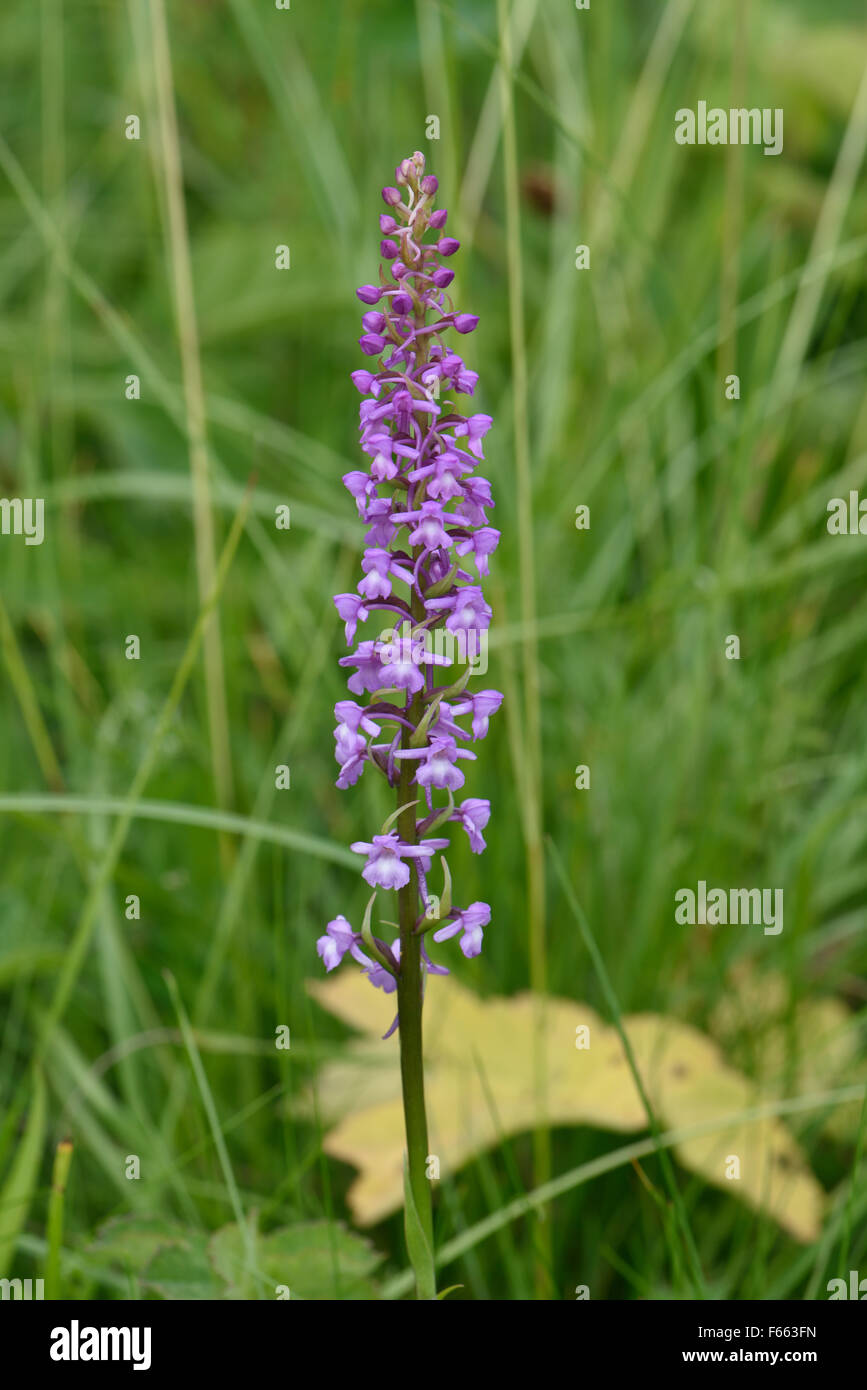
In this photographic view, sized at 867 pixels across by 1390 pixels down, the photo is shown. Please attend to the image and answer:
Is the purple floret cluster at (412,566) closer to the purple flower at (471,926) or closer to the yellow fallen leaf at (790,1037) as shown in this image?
the purple flower at (471,926)

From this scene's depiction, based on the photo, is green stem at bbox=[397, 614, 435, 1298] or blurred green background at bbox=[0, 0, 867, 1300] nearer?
green stem at bbox=[397, 614, 435, 1298]

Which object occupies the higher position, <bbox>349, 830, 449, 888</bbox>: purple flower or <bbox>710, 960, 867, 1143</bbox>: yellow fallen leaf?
<bbox>349, 830, 449, 888</bbox>: purple flower

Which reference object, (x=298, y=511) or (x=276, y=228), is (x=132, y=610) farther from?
(x=276, y=228)

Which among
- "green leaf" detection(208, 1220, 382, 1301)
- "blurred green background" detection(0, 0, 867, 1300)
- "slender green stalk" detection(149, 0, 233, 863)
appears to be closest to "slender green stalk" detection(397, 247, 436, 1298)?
"blurred green background" detection(0, 0, 867, 1300)

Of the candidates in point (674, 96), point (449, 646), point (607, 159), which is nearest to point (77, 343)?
point (607, 159)

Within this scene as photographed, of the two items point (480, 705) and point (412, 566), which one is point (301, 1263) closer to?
point (480, 705)

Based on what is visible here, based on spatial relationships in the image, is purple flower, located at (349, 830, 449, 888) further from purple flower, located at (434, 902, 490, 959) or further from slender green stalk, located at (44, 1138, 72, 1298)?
slender green stalk, located at (44, 1138, 72, 1298)
